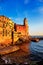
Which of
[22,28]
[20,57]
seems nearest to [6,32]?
[22,28]

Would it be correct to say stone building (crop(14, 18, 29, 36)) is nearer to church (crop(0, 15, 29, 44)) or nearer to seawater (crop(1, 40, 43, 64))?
church (crop(0, 15, 29, 44))

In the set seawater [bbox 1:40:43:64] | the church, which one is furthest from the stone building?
seawater [bbox 1:40:43:64]

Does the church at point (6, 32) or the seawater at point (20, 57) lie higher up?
the church at point (6, 32)

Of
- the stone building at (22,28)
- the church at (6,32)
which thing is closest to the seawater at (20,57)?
the church at (6,32)

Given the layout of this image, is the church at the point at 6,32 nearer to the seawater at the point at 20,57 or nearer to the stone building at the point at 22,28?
the stone building at the point at 22,28

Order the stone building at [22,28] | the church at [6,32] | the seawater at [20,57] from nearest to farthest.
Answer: the seawater at [20,57]
the church at [6,32]
the stone building at [22,28]

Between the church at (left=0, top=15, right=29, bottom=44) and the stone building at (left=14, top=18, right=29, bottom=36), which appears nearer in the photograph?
the church at (left=0, top=15, right=29, bottom=44)

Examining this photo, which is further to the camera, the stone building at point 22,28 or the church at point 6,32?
the stone building at point 22,28

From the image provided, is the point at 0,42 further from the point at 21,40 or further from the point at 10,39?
the point at 21,40

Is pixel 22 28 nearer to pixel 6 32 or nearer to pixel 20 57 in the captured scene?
pixel 6 32

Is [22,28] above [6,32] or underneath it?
above

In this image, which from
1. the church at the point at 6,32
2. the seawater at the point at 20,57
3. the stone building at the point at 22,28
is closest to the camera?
the seawater at the point at 20,57

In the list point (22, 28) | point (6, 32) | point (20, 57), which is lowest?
point (20, 57)

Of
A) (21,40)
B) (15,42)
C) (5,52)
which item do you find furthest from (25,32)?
(5,52)
